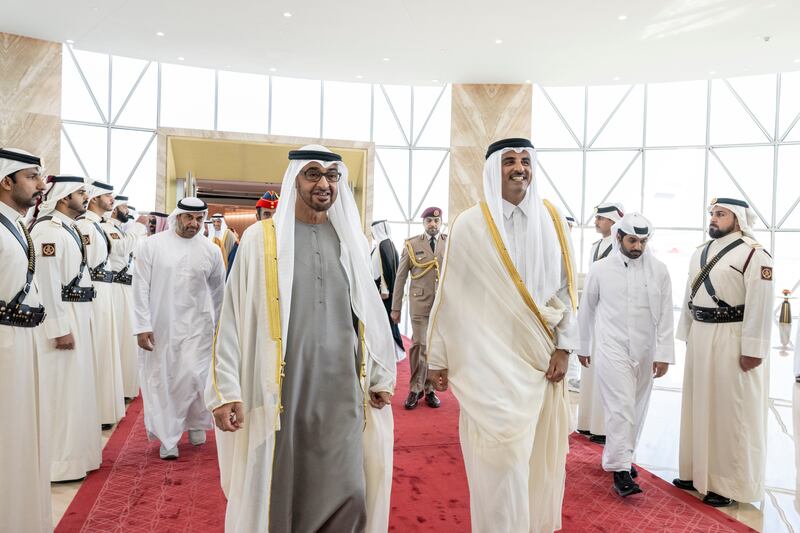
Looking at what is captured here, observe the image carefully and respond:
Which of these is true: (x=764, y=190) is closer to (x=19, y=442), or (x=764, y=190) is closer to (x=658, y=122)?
(x=658, y=122)

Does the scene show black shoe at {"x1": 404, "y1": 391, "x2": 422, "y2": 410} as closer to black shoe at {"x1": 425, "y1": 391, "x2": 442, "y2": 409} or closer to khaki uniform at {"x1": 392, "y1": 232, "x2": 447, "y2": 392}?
khaki uniform at {"x1": 392, "y1": 232, "x2": 447, "y2": 392}

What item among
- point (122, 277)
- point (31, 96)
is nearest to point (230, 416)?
point (122, 277)

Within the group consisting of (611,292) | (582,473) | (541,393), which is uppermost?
(611,292)

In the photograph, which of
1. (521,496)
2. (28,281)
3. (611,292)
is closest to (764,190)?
(611,292)

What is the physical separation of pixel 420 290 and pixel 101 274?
2.98 meters

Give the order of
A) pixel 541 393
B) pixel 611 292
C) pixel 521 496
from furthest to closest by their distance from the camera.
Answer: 1. pixel 611 292
2. pixel 541 393
3. pixel 521 496

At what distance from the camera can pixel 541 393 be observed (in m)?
2.89

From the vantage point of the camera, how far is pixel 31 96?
40.8ft

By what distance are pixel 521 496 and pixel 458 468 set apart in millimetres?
1619

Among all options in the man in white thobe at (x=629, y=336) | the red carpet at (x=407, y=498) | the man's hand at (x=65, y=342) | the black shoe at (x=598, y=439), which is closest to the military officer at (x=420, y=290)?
the red carpet at (x=407, y=498)

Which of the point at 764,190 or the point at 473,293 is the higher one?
the point at 764,190

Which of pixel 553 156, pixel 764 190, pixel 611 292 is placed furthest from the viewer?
pixel 553 156

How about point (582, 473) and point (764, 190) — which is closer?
point (582, 473)

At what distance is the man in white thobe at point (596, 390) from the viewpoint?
198 inches
